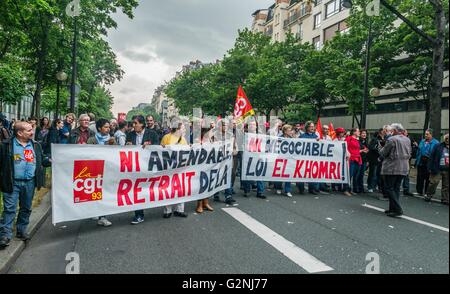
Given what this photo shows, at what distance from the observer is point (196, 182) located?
7477mm

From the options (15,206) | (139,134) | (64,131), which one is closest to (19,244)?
(15,206)

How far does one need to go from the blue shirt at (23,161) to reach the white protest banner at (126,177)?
37 centimetres

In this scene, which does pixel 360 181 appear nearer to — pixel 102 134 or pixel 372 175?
pixel 372 175

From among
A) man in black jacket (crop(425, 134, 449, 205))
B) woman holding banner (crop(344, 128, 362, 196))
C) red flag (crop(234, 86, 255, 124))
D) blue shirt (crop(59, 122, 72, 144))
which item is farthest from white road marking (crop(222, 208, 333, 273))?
man in black jacket (crop(425, 134, 449, 205))

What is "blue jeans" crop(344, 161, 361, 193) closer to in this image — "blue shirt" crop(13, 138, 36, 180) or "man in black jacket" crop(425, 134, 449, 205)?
"man in black jacket" crop(425, 134, 449, 205)

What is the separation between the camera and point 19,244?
4.85 m

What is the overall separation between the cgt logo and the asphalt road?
568 millimetres

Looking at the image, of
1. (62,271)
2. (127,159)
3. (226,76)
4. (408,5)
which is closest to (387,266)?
(62,271)

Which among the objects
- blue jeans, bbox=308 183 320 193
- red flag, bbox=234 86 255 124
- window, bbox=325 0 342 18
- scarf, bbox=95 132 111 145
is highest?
window, bbox=325 0 342 18

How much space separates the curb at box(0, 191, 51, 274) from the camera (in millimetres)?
4223

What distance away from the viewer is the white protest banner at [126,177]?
564 cm

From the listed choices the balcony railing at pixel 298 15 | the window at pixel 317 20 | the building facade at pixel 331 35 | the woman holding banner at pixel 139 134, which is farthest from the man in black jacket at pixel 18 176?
the balcony railing at pixel 298 15

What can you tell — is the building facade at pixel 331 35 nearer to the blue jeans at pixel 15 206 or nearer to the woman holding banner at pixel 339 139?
the woman holding banner at pixel 339 139
